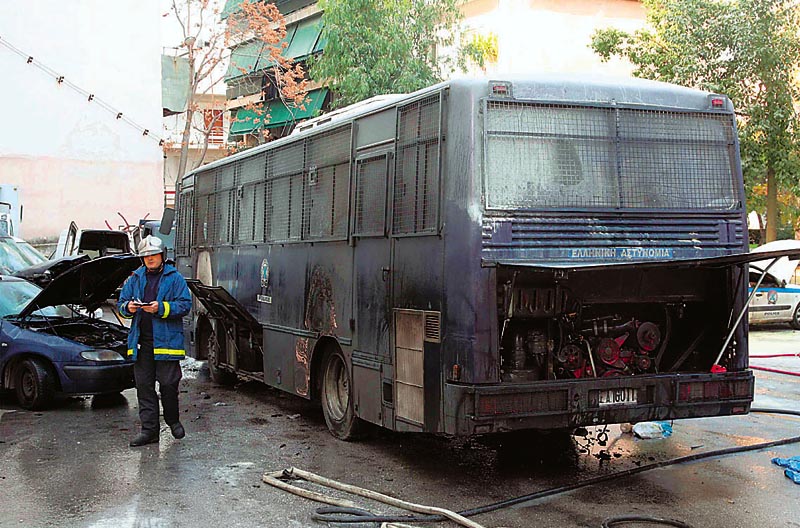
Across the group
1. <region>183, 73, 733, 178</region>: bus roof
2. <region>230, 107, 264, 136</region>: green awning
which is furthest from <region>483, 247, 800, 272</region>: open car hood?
<region>230, 107, 264, 136</region>: green awning

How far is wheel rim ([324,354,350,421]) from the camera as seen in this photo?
30.6 feet

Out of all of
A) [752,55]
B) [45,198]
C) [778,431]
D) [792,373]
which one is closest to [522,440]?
[778,431]

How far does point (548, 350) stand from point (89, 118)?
1160 inches

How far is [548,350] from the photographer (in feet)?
24.5

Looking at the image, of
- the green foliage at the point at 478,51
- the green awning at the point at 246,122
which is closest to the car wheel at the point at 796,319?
the green foliage at the point at 478,51

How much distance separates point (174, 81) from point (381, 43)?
15909mm

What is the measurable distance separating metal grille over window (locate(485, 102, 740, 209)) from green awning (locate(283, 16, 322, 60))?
2781 centimetres

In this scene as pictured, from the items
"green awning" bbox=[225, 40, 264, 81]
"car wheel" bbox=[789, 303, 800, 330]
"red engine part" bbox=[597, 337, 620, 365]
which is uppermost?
"green awning" bbox=[225, 40, 264, 81]

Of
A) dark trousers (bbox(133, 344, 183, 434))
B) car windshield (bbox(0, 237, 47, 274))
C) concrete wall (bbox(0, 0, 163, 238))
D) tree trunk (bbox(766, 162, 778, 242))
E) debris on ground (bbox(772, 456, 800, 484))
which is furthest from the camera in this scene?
concrete wall (bbox(0, 0, 163, 238))

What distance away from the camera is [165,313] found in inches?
353

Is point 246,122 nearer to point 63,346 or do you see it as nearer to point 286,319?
point 63,346

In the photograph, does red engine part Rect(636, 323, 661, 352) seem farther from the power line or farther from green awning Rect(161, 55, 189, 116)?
green awning Rect(161, 55, 189, 116)

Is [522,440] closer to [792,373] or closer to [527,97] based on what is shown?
[527,97]

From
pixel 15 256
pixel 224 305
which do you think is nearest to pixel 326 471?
pixel 224 305
